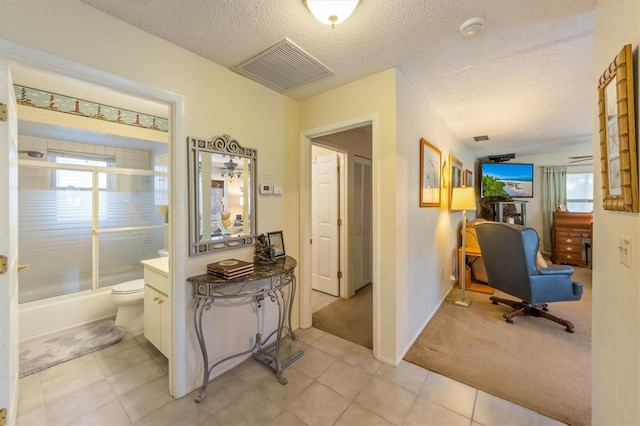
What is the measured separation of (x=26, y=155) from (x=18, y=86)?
1.02 m

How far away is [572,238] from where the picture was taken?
4.84 meters

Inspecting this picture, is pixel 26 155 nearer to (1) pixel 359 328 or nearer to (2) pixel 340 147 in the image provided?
(2) pixel 340 147

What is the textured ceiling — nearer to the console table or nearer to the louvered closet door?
the louvered closet door

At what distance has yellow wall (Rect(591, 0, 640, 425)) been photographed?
889mm

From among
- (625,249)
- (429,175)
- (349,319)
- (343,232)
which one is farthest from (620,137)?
→ (343,232)

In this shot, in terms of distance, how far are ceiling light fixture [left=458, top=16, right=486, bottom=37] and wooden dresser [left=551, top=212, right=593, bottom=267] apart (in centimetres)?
527

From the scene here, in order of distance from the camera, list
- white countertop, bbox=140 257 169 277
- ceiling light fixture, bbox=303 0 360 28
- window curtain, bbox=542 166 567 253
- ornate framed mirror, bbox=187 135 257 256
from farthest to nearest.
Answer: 1. window curtain, bbox=542 166 567 253
2. white countertop, bbox=140 257 169 277
3. ornate framed mirror, bbox=187 135 257 256
4. ceiling light fixture, bbox=303 0 360 28

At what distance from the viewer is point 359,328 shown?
2617 mm

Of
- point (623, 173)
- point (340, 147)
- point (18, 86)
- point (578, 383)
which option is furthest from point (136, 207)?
point (578, 383)

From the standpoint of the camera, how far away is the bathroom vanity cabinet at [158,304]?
1905 millimetres

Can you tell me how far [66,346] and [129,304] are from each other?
0.54m

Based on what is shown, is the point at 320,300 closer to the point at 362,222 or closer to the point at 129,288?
the point at 362,222

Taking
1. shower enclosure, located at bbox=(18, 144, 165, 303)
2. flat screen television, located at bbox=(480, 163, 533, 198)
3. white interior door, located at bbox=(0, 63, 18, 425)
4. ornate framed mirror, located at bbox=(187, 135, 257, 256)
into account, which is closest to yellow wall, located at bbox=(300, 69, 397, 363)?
ornate framed mirror, located at bbox=(187, 135, 257, 256)

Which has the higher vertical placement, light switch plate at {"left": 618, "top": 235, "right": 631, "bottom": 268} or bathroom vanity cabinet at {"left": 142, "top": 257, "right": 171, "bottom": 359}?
light switch plate at {"left": 618, "top": 235, "right": 631, "bottom": 268}
